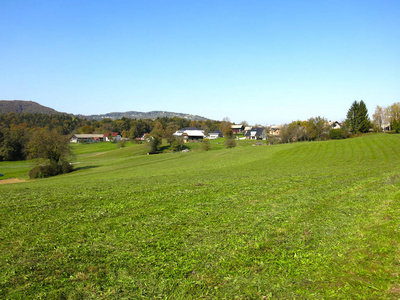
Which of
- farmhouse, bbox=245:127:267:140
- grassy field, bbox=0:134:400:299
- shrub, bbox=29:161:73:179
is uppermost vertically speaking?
farmhouse, bbox=245:127:267:140

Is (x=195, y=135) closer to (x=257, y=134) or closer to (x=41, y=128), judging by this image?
(x=257, y=134)

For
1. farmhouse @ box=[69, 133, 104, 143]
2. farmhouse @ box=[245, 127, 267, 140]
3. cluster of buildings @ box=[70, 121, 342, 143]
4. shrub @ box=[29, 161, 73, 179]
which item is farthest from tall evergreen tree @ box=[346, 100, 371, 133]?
farmhouse @ box=[69, 133, 104, 143]

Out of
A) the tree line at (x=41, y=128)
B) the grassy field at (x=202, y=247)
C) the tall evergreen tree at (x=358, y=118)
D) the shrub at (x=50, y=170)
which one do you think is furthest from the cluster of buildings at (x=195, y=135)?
the grassy field at (x=202, y=247)

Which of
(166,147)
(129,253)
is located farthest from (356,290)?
(166,147)

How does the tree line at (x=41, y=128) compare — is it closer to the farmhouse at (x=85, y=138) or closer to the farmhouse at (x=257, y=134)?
the farmhouse at (x=85, y=138)

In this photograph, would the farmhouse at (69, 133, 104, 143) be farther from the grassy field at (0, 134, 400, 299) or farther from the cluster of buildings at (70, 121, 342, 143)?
the grassy field at (0, 134, 400, 299)

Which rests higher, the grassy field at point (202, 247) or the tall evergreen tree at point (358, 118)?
the tall evergreen tree at point (358, 118)

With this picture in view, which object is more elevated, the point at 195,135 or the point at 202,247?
the point at 195,135

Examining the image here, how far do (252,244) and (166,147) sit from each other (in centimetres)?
9822

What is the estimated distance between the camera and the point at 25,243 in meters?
8.16

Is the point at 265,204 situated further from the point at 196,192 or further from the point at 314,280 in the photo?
the point at 314,280

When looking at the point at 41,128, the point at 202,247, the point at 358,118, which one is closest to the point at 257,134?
the point at 358,118

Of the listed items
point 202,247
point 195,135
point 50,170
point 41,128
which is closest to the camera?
point 202,247

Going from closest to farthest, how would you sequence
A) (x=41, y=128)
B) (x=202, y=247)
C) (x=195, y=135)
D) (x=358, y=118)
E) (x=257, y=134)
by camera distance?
1. (x=202, y=247)
2. (x=358, y=118)
3. (x=41, y=128)
4. (x=257, y=134)
5. (x=195, y=135)
